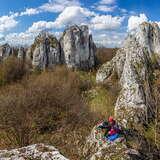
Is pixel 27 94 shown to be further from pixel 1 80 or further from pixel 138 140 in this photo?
pixel 1 80

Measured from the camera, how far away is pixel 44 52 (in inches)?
3029

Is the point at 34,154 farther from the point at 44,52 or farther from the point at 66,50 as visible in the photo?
the point at 66,50

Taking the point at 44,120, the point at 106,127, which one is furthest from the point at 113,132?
the point at 44,120

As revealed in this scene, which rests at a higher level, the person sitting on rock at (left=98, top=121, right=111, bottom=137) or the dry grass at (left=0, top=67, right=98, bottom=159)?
the person sitting on rock at (left=98, top=121, right=111, bottom=137)

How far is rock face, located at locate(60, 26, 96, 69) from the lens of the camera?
77375 mm

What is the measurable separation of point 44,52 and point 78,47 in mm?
7433

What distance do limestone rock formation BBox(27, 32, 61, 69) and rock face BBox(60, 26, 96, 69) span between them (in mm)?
1840

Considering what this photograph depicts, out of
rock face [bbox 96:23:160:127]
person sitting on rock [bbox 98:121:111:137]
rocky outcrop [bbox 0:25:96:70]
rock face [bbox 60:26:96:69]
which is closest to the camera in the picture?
person sitting on rock [bbox 98:121:111:137]

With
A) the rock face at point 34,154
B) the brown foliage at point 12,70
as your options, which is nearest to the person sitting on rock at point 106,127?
the rock face at point 34,154

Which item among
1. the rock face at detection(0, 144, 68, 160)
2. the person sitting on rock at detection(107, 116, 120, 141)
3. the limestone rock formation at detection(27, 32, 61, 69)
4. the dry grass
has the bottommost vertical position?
the dry grass

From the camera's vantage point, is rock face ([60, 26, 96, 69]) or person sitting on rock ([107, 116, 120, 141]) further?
rock face ([60, 26, 96, 69])

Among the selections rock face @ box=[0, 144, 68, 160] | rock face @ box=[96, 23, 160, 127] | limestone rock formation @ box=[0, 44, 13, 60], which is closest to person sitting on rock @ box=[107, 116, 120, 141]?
rock face @ box=[96, 23, 160, 127]

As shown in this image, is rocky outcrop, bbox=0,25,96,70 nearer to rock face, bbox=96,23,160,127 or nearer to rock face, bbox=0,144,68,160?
rock face, bbox=96,23,160,127

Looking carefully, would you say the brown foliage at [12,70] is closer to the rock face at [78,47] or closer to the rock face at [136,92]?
the rock face at [78,47]
